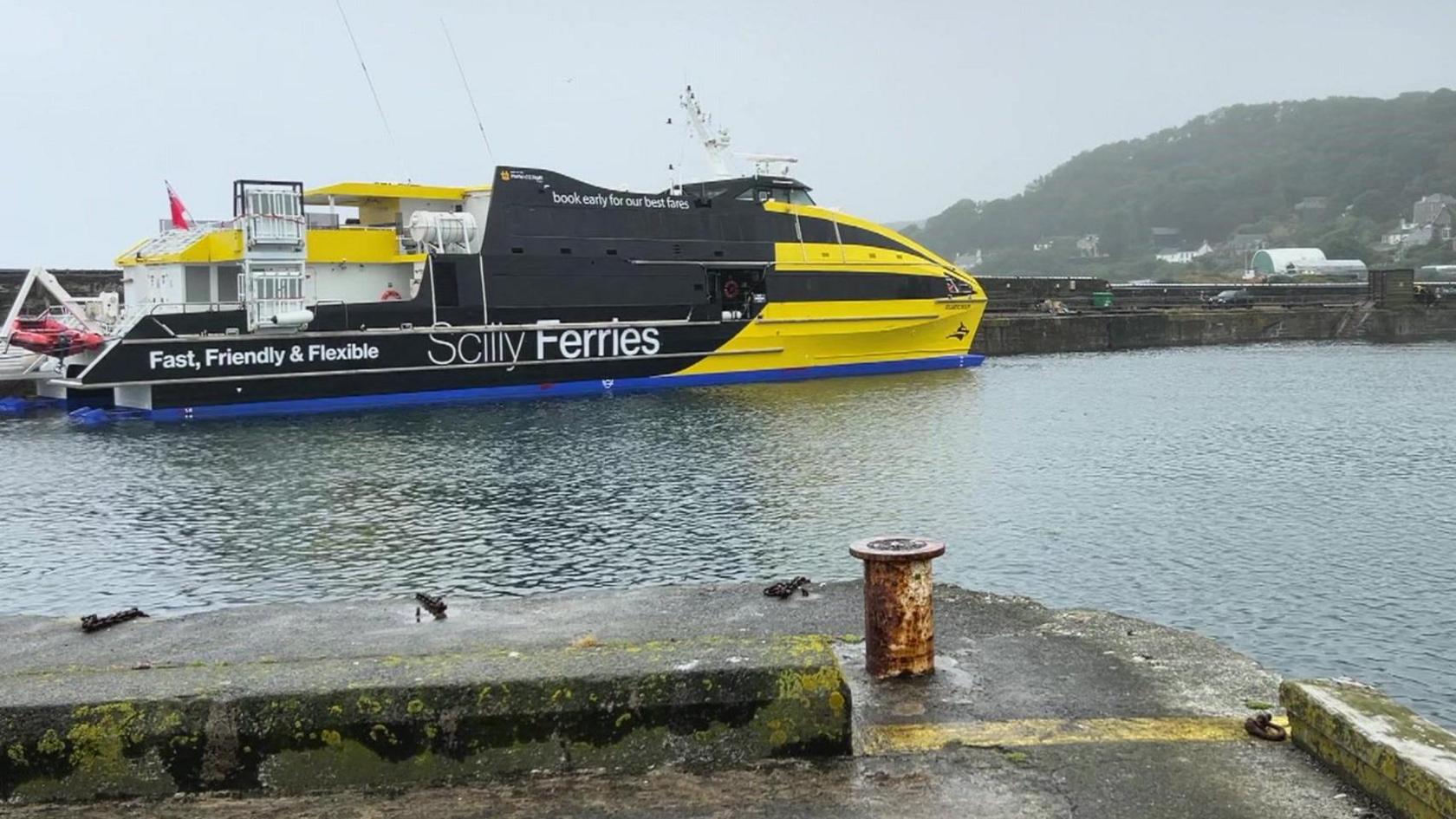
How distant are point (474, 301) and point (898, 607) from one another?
2099 cm

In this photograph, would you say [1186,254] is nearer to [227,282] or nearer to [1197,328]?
[1197,328]

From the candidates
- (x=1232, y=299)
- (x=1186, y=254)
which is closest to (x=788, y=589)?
(x=1232, y=299)

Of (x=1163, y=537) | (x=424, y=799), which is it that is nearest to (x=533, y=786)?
(x=424, y=799)

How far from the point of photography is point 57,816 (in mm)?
3479

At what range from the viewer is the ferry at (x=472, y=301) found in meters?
22.5

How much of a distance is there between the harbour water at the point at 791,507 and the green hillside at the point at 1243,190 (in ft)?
374

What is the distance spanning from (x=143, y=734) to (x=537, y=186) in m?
22.6

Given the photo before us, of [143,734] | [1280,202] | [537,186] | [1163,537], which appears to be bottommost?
[1163,537]

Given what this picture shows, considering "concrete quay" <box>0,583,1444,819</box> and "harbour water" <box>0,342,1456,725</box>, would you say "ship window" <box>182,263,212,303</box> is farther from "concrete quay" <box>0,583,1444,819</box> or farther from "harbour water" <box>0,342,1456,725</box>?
"concrete quay" <box>0,583,1444,819</box>

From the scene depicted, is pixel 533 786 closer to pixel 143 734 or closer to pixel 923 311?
pixel 143 734

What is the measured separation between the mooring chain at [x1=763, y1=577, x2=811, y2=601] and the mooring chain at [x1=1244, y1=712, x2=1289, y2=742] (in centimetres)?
300

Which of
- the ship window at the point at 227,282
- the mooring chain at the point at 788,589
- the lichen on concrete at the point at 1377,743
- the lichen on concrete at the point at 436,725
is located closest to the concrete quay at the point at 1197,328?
the ship window at the point at 227,282

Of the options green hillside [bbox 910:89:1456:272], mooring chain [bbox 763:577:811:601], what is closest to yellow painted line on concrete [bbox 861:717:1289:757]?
mooring chain [bbox 763:577:811:601]

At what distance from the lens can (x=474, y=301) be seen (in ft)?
80.8
